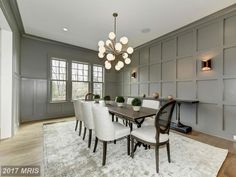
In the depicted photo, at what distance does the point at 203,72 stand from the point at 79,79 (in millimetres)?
4741

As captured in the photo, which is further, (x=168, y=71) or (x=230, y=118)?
(x=168, y=71)

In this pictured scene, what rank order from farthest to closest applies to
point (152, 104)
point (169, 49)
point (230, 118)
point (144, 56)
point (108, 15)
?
point (144, 56), point (169, 49), point (108, 15), point (152, 104), point (230, 118)

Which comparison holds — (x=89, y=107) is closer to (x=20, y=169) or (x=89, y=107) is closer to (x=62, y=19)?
(x=20, y=169)

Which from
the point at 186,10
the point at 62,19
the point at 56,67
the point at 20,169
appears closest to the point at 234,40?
the point at 186,10

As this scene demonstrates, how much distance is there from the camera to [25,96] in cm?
433

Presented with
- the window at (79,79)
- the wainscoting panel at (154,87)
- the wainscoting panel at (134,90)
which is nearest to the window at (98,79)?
the window at (79,79)

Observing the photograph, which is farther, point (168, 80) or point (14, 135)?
point (168, 80)

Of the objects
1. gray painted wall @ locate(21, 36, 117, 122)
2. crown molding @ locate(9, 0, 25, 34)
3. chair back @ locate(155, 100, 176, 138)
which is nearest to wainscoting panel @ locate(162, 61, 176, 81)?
chair back @ locate(155, 100, 176, 138)

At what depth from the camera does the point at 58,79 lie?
5.06 metres

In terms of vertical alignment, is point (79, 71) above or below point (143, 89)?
above

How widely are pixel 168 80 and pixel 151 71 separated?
88cm

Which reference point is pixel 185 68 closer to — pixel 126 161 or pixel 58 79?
pixel 126 161

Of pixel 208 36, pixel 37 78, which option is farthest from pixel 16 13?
pixel 208 36

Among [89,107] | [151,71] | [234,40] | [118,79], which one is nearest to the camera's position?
[89,107]
